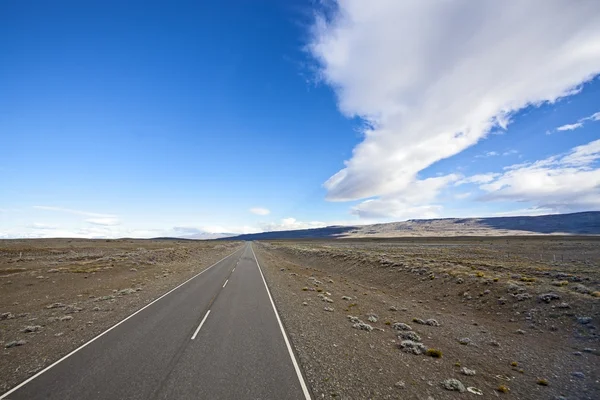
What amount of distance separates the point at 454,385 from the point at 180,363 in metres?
7.92

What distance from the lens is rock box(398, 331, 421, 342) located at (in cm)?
1131

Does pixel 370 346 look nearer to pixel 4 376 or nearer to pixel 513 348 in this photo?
pixel 513 348

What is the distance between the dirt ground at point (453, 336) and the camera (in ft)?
25.3

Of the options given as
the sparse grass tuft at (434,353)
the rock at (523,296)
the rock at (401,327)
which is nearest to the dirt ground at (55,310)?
the sparse grass tuft at (434,353)

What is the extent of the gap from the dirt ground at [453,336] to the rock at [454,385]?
0.04 m

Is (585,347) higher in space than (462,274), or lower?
lower

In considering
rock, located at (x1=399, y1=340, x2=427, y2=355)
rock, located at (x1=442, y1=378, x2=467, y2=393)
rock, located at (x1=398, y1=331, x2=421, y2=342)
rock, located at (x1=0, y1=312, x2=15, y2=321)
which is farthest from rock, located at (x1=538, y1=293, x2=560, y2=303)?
rock, located at (x1=0, y1=312, x2=15, y2=321)

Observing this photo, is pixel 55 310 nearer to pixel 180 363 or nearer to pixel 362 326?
pixel 180 363

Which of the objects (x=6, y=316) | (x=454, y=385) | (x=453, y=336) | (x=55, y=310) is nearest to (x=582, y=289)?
(x=453, y=336)

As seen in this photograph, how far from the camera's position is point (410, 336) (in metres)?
11.6

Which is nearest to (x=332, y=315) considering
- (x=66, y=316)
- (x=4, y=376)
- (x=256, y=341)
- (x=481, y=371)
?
(x=256, y=341)

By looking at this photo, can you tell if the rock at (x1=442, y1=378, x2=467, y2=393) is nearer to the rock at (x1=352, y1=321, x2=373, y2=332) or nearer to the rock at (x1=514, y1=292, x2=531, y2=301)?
the rock at (x1=352, y1=321, x2=373, y2=332)

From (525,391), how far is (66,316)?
63.2ft

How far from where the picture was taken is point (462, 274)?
21266 millimetres
